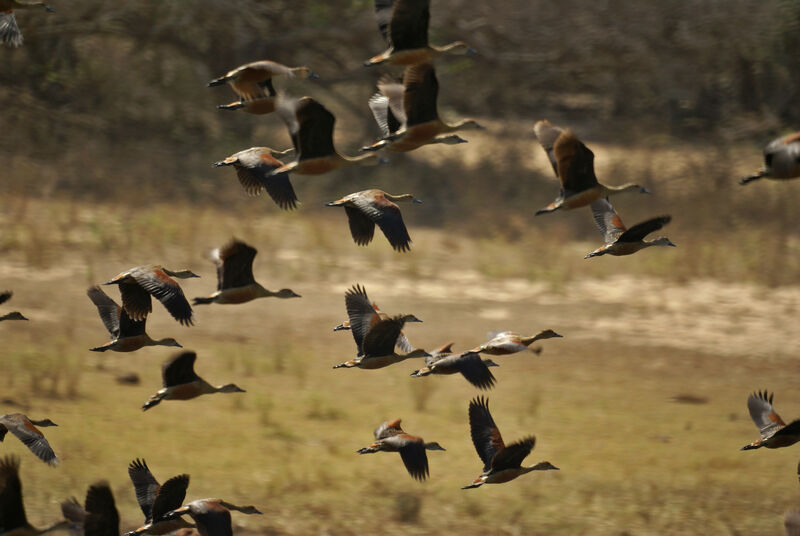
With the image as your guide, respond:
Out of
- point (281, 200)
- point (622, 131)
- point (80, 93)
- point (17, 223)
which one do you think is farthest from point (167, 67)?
point (281, 200)

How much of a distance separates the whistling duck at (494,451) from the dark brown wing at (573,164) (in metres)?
1.16

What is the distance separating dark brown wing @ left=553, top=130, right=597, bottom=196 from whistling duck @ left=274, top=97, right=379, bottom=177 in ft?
2.80

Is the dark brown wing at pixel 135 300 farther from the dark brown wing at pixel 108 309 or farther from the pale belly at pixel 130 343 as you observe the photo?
the dark brown wing at pixel 108 309

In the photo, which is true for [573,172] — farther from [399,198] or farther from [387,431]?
[387,431]

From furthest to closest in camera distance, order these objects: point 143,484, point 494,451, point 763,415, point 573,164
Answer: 1. point 143,484
2. point 494,451
3. point 763,415
4. point 573,164

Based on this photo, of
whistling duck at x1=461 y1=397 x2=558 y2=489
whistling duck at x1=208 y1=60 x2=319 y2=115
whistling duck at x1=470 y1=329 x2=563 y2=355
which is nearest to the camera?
whistling duck at x1=208 y1=60 x2=319 y2=115

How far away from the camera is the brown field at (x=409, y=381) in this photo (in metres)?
11.0

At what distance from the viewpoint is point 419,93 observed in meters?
4.76

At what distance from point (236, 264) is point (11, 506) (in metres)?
1.39

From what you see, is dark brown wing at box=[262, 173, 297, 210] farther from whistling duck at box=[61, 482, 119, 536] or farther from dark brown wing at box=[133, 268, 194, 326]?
whistling duck at box=[61, 482, 119, 536]

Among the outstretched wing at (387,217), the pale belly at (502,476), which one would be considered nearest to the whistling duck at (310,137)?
the outstretched wing at (387,217)

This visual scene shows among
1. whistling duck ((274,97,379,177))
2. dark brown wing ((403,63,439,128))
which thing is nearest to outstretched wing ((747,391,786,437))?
dark brown wing ((403,63,439,128))

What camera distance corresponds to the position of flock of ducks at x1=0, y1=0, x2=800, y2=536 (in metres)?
4.74

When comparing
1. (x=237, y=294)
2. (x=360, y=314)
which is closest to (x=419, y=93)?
(x=237, y=294)
